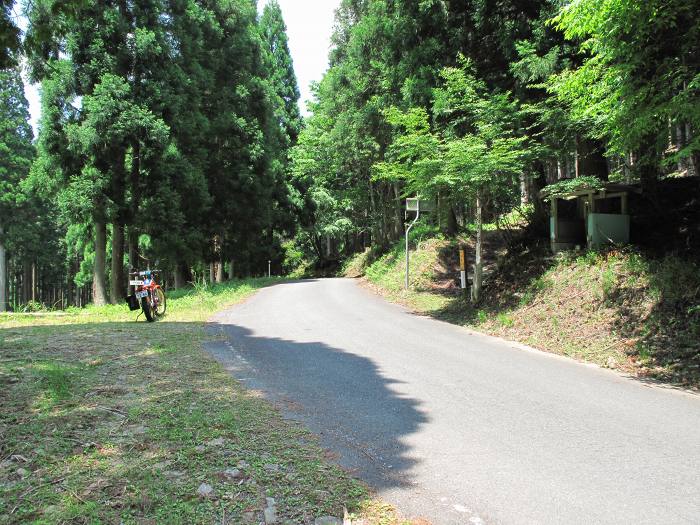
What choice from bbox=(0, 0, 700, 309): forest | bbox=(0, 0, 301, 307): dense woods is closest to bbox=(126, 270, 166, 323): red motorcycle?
bbox=(0, 0, 700, 309): forest

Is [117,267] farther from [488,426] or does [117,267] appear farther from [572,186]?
[488,426]

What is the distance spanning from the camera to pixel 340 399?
17.6ft

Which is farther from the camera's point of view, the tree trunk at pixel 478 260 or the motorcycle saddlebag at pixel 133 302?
the tree trunk at pixel 478 260

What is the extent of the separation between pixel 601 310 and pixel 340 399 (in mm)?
6028

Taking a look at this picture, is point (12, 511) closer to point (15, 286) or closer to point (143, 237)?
point (143, 237)

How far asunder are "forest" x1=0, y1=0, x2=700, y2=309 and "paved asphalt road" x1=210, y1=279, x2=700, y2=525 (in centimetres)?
373

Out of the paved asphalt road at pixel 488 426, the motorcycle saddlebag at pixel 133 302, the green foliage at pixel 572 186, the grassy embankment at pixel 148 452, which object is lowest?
the paved asphalt road at pixel 488 426

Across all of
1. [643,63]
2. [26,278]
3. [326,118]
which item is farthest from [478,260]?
[26,278]

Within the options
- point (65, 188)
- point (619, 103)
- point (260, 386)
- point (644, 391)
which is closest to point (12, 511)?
point (260, 386)

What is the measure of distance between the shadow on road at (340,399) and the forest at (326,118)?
4673 millimetres

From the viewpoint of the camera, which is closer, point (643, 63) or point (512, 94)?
point (643, 63)

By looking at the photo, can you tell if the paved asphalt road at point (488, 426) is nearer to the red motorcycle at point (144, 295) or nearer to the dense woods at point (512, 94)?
the dense woods at point (512, 94)

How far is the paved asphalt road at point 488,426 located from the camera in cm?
316

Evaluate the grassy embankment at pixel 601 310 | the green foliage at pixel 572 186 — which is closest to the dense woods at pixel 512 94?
the green foliage at pixel 572 186
